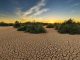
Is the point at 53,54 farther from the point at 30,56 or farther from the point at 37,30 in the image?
the point at 37,30

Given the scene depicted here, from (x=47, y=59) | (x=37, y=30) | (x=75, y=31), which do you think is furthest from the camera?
(x=37, y=30)

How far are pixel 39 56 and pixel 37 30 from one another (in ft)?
31.5

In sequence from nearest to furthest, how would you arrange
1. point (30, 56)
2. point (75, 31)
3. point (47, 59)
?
point (47, 59) → point (30, 56) → point (75, 31)

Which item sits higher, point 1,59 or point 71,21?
point 71,21

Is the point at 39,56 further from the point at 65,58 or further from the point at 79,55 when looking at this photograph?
the point at 79,55

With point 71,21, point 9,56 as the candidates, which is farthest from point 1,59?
point 71,21

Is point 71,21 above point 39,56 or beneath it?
above

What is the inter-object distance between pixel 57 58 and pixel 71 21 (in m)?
16.4

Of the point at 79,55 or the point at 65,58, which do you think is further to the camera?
the point at 79,55

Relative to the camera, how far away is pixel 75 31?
1405cm

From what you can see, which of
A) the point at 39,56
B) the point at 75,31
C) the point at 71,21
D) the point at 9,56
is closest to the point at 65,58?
the point at 39,56

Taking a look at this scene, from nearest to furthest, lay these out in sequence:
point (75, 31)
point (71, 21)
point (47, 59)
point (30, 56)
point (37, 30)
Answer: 1. point (47, 59)
2. point (30, 56)
3. point (75, 31)
4. point (37, 30)
5. point (71, 21)

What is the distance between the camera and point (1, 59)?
205 inches

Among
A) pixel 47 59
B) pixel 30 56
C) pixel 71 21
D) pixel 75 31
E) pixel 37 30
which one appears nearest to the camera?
pixel 47 59
